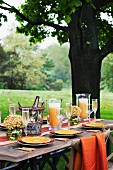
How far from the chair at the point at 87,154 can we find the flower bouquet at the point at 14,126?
562mm

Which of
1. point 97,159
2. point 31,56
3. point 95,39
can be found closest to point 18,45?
point 31,56

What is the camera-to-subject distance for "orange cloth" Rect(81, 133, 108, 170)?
114 inches

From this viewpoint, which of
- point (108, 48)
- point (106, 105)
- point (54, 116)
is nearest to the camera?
point (54, 116)

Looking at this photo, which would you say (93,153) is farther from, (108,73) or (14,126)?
(108,73)

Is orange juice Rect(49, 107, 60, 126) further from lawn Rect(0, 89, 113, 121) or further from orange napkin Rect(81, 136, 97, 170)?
lawn Rect(0, 89, 113, 121)

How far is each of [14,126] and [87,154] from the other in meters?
0.67

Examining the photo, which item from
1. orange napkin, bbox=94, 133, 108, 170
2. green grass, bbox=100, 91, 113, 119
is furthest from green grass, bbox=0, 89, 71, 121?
orange napkin, bbox=94, 133, 108, 170

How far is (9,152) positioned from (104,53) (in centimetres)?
472

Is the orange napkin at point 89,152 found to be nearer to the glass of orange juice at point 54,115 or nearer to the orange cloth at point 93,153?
the orange cloth at point 93,153

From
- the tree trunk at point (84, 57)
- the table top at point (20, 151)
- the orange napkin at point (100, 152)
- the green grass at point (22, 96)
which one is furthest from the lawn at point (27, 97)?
the table top at point (20, 151)

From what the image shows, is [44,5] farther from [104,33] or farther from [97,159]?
[97,159]

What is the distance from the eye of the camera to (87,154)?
115 inches

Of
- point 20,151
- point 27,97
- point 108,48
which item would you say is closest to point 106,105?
point 27,97

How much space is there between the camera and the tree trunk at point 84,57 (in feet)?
23.5
